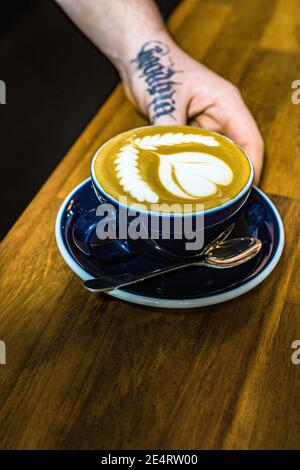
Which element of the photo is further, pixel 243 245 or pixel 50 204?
pixel 50 204

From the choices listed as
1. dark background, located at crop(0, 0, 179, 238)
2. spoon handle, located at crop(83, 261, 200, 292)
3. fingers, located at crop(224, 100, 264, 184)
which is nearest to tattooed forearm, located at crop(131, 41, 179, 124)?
fingers, located at crop(224, 100, 264, 184)

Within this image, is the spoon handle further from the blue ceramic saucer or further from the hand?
the hand

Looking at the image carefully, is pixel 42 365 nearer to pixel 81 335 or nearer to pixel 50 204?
pixel 81 335

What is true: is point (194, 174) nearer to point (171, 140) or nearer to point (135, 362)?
point (171, 140)

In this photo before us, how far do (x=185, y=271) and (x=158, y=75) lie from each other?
0.47m

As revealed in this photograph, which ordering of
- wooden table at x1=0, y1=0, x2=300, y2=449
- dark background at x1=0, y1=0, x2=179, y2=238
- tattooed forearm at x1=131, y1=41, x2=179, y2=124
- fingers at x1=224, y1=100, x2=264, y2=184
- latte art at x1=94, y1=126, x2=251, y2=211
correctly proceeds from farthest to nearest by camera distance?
dark background at x1=0, y1=0, x2=179, y2=238 < tattooed forearm at x1=131, y1=41, x2=179, y2=124 < fingers at x1=224, y1=100, x2=264, y2=184 < latte art at x1=94, y1=126, x2=251, y2=211 < wooden table at x1=0, y1=0, x2=300, y2=449

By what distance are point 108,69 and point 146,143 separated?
769 millimetres

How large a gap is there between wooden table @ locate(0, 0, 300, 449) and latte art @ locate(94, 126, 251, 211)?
13 cm

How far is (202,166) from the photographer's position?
61 centimetres

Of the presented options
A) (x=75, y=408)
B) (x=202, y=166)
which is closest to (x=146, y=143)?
(x=202, y=166)

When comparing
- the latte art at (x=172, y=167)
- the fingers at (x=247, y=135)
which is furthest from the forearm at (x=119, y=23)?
the latte art at (x=172, y=167)

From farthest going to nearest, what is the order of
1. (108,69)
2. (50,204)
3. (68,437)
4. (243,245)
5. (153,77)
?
1. (108,69)
2. (153,77)
3. (50,204)
4. (243,245)
5. (68,437)

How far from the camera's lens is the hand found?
0.84 metres

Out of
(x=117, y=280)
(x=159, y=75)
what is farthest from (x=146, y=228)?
(x=159, y=75)
